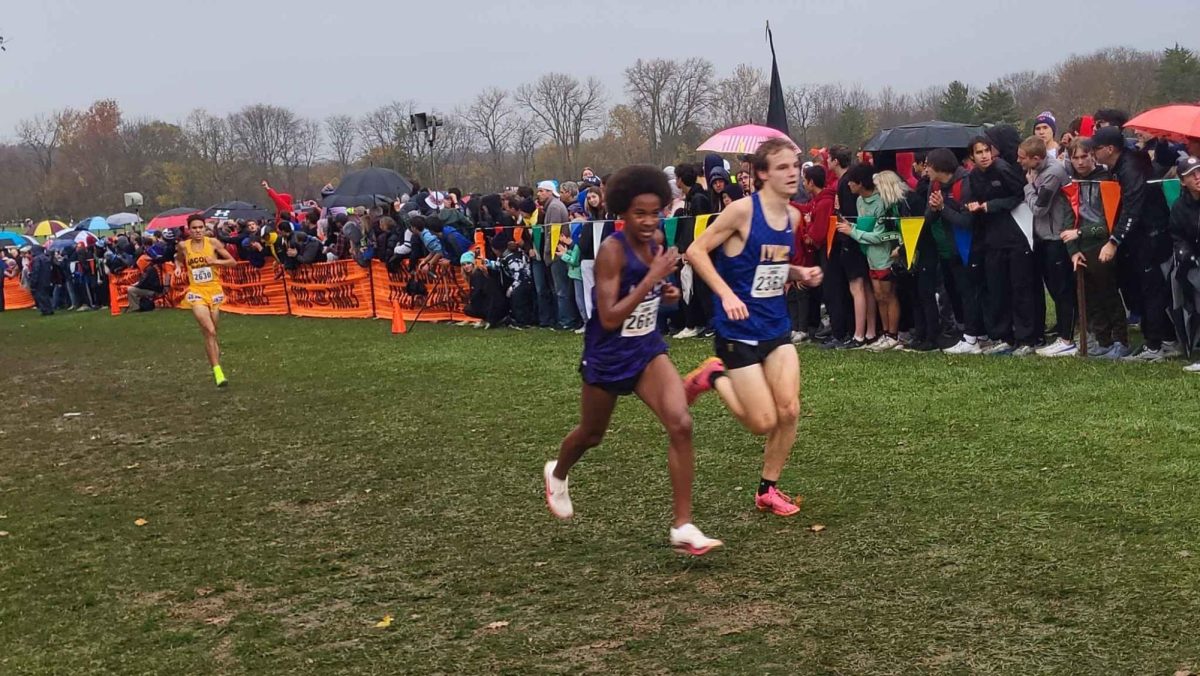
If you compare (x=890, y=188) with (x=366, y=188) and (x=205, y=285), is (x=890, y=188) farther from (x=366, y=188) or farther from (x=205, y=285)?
(x=366, y=188)

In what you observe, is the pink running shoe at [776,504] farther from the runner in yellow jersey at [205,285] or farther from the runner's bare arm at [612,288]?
the runner in yellow jersey at [205,285]

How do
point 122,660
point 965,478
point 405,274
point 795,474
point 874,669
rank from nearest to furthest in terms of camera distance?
1. point 874,669
2. point 122,660
3. point 965,478
4. point 795,474
5. point 405,274

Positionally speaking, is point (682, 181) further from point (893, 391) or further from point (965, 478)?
point (965, 478)

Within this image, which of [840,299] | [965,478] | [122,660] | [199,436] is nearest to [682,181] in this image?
[840,299]

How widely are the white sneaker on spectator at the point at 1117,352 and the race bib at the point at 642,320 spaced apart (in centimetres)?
593

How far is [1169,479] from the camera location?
591cm

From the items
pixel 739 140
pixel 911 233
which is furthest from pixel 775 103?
pixel 911 233

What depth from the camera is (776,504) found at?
5.88 metres

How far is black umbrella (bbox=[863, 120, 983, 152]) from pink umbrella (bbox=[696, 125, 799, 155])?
1.66 meters

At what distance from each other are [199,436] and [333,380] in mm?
2720

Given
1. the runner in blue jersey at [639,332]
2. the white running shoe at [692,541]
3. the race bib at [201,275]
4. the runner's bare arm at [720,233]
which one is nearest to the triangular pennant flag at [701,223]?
the race bib at [201,275]

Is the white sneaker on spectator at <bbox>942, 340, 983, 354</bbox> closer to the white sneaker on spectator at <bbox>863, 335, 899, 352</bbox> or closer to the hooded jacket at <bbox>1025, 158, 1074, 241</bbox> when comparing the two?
the white sneaker on spectator at <bbox>863, 335, 899, 352</bbox>

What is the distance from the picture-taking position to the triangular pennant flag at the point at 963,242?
34.4 feet

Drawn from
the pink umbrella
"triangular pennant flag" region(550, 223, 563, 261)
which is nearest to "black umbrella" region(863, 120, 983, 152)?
the pink umbrella
